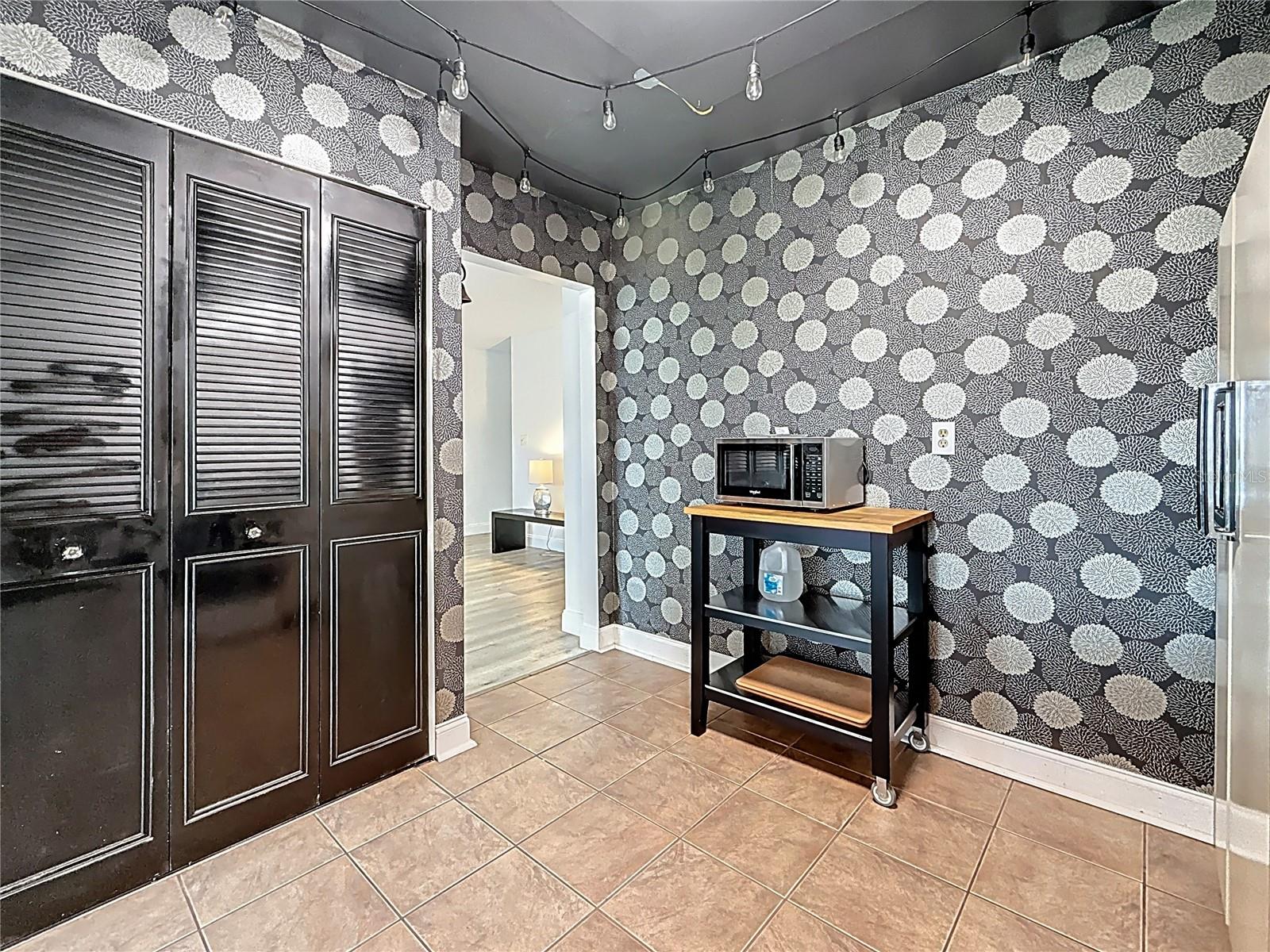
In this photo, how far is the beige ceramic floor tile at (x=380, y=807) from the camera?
1.82 m

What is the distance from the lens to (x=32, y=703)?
4.73 feet

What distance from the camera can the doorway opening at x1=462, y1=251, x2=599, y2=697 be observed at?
3436 millimetres

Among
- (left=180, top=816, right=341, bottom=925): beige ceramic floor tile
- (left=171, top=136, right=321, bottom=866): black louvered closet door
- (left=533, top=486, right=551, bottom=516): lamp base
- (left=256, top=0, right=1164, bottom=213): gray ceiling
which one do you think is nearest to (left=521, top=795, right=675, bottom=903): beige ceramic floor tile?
(left=180, top=816, right=341, bottom=925): beige ceramic floor tile

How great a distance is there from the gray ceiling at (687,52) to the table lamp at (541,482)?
427 cm

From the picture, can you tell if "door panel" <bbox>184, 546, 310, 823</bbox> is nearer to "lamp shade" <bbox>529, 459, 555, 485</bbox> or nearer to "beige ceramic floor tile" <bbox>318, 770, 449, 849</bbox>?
"beige ceramic floor tile" <bbox>318, 770, 449, 849</bbox>

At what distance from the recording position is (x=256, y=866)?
1662 millimetres

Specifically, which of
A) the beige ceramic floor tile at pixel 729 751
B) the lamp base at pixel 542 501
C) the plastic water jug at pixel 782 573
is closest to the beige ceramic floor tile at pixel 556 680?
the beige ceramic floor tile at pixel 729 751

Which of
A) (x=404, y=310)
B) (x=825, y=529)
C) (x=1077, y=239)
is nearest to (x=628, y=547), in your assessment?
(x=825, y=529)

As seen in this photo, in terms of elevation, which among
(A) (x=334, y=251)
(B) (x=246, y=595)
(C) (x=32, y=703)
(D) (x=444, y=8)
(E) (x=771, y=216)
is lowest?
(C) (x=32, y=703)

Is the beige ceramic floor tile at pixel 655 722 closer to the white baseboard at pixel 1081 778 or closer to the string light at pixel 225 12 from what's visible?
the white baseboard at pixel 1081 778

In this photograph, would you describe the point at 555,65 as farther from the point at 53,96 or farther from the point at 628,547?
the point at 628,547

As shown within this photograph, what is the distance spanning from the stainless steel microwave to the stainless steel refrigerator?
1014mm

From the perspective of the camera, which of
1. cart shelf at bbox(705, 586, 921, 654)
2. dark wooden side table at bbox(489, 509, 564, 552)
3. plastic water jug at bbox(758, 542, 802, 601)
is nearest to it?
cart shelf at bbox(705, 586, 921, 654)

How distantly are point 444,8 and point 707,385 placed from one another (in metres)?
1.82
